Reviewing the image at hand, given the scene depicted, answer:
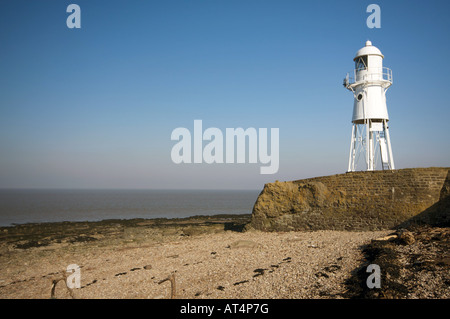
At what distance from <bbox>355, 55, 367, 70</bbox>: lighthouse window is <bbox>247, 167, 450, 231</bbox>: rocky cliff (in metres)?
11.6

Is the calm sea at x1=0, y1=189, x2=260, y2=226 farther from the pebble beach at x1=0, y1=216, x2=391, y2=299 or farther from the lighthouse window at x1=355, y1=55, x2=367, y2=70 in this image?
the lighthouse window at x1=355, y1=55, x2=367, y2=70

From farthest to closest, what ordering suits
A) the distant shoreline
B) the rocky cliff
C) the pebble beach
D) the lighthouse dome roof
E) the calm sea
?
the calm sea < the lighthouse dome roof < the distant shoreline < the rocky cliff < the pebble beach

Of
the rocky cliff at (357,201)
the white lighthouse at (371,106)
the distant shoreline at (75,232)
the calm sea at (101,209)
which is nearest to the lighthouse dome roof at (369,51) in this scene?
the white lighthouse at (371,106)

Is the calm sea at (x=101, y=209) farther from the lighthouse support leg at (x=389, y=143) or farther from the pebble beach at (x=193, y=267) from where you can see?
the lighthouse support leg at (x=389, y=143)

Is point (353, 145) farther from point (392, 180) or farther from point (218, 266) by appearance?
point (218, 266)

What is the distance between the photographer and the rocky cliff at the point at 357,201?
40.6ft

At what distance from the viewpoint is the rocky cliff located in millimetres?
12383

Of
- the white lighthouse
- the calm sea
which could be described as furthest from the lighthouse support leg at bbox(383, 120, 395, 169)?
the calm sea

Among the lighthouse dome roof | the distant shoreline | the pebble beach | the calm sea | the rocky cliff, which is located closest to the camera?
the pebble beach

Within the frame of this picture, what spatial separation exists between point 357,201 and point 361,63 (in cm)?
1310

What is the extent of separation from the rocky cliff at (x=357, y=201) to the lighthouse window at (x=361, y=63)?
38.0 ft
